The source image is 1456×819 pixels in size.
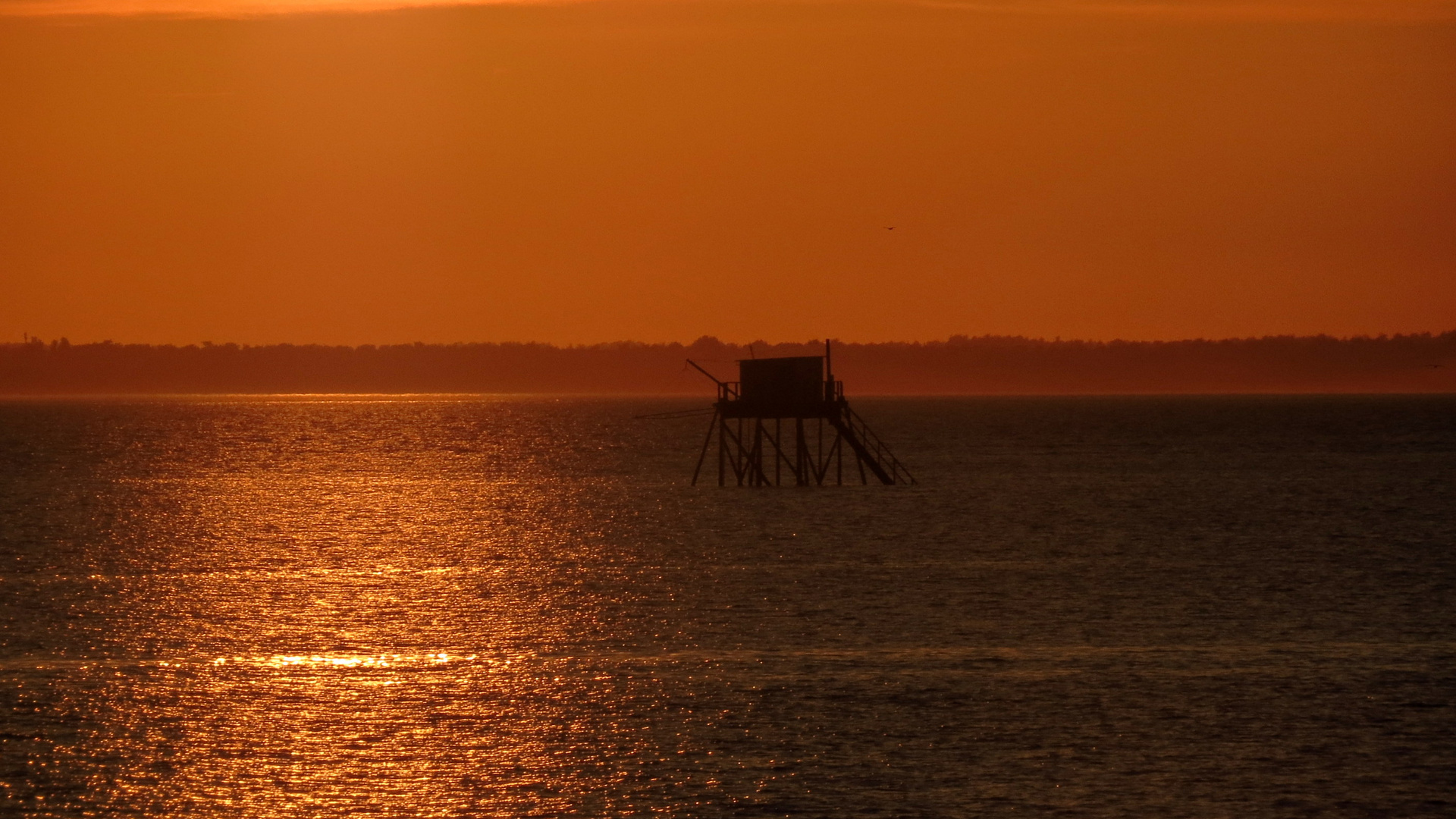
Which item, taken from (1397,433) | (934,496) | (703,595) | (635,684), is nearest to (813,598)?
(703,595)

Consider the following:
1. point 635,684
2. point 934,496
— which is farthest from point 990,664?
point 934,496

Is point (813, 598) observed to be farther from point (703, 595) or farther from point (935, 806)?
point (935, 806)

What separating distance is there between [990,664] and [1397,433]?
16348 cm

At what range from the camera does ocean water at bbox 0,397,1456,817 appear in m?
29.6

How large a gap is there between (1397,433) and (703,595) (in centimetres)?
15478

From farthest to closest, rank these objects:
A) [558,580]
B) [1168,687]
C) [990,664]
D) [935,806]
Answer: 1. [558,580]
2. [990,664]
3. [1168,687]
4. [935,806]

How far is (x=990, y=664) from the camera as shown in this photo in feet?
132

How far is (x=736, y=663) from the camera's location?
40312 mm

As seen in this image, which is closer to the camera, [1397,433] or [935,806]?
[935,806]

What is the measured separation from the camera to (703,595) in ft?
173

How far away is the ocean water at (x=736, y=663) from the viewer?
29562 mm

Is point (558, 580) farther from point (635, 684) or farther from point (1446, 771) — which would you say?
point (1446, 771)

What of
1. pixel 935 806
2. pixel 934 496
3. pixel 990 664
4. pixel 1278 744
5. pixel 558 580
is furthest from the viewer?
pixel 934 496

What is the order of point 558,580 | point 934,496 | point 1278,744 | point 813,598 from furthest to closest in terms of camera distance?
1. point 934,496
2. point 558,580
3. point 813,598
4. point 1278,744
